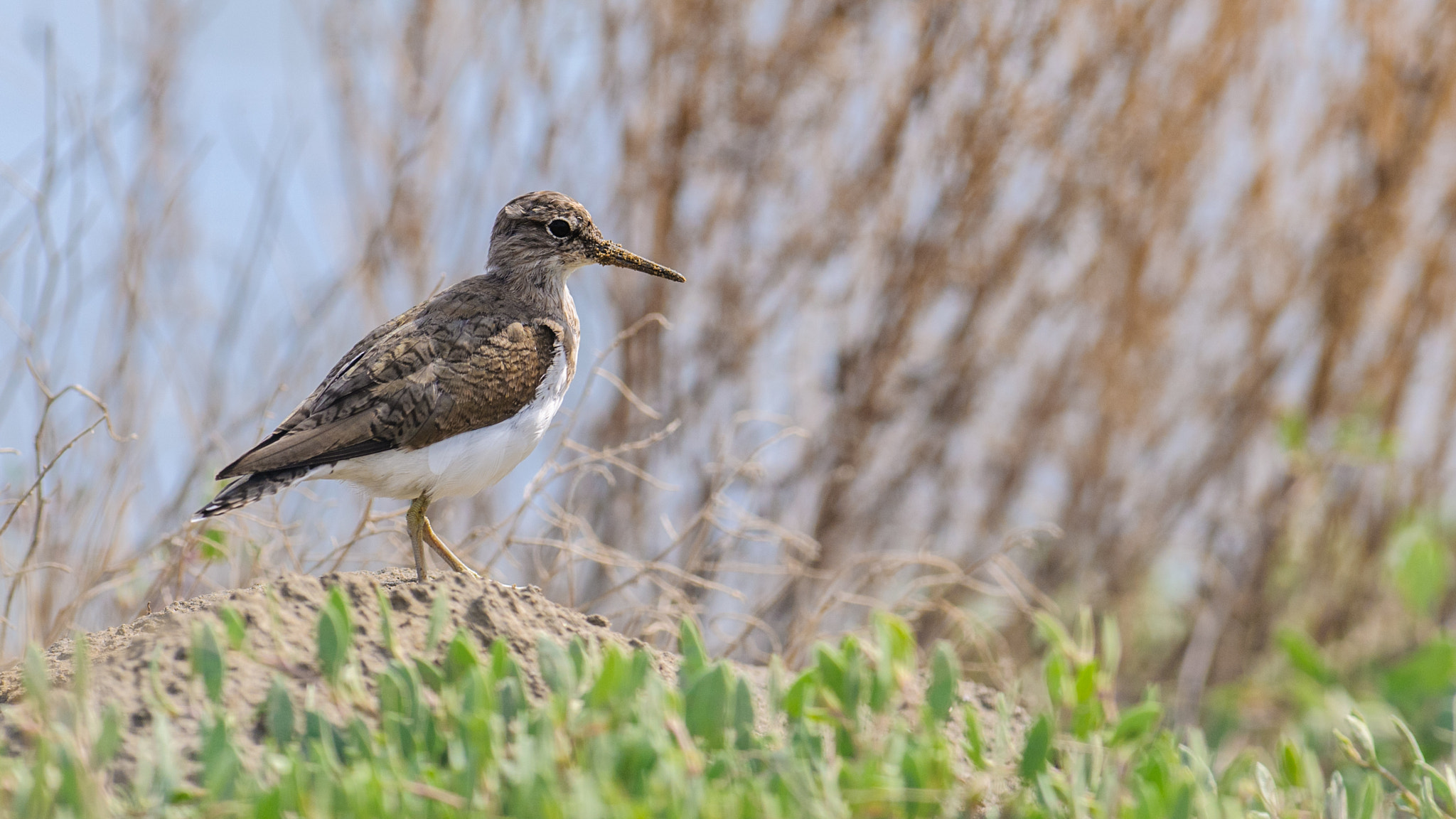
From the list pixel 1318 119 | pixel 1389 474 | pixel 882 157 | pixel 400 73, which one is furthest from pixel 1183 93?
pixel 400 73

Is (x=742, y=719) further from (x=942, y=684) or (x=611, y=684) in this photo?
(x=942, y=684)

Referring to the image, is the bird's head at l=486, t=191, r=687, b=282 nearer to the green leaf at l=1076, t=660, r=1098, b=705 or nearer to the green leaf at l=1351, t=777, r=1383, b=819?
the green leaf at l=1076, t=660, r=1098, b=705

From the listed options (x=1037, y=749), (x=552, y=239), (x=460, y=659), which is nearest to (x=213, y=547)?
(x=552, y=239)

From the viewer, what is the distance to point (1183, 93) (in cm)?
719

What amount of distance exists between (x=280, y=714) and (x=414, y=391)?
49.0 inches

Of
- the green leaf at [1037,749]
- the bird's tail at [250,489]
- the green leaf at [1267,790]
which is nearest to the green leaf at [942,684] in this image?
the green leaf at [1037,749]

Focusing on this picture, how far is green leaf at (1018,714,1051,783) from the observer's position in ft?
9.35

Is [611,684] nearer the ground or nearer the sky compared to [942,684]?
nearer the sky

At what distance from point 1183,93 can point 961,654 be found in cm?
328

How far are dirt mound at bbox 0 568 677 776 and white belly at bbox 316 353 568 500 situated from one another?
1.07ft

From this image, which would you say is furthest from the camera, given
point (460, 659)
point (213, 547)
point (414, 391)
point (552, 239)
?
point (213, 547)

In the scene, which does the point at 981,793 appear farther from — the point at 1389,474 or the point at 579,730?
the point at 1389,474

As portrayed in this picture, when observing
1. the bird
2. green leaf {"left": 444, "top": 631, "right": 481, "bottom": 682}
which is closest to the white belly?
the bird

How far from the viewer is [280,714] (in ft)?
8.37
